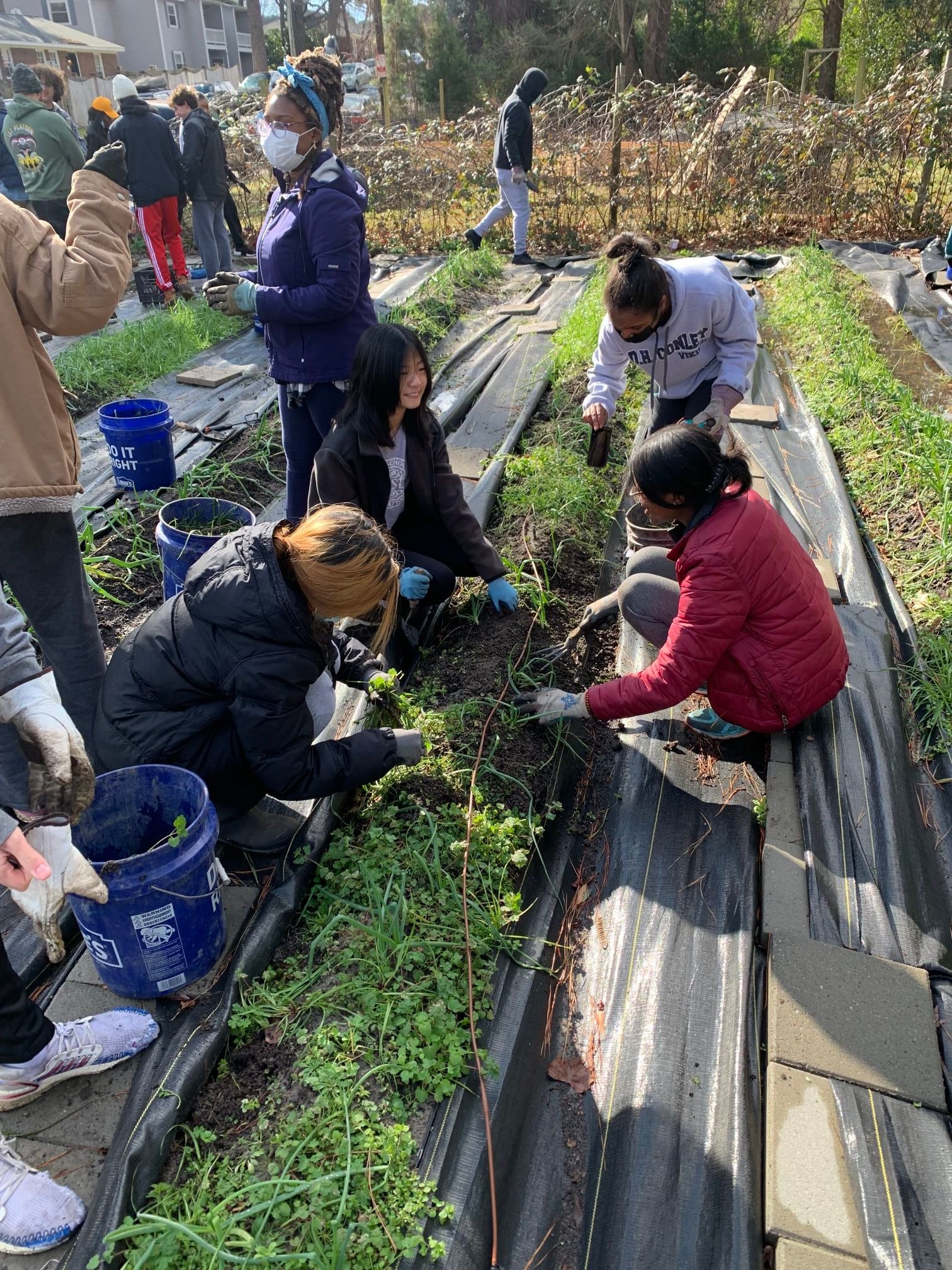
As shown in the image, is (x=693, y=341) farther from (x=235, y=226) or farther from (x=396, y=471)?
(x=235, y=226)

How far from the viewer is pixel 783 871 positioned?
7.36 ft

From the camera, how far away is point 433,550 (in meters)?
3.23

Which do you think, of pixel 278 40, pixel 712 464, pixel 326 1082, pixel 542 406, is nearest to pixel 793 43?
pixel 278 40

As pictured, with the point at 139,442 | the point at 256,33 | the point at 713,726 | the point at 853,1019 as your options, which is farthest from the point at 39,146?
the point at 256,33

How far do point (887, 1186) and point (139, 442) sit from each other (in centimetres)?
382

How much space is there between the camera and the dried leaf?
6.14 ft

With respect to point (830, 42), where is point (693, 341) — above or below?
below

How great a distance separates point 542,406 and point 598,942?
3.66 m

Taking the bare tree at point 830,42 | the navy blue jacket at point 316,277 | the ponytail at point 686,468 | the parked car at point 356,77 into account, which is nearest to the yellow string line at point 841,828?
the ponytail at point 686,468

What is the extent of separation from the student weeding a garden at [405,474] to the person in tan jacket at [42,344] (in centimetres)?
80

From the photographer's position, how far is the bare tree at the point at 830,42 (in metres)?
16.2

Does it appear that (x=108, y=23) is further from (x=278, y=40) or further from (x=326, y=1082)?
(x=326, y=1082)

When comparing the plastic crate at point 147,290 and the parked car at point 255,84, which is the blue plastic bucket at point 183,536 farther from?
the parked car at point 255,84

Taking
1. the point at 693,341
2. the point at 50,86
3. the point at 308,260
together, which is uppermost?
the point at 50,86
